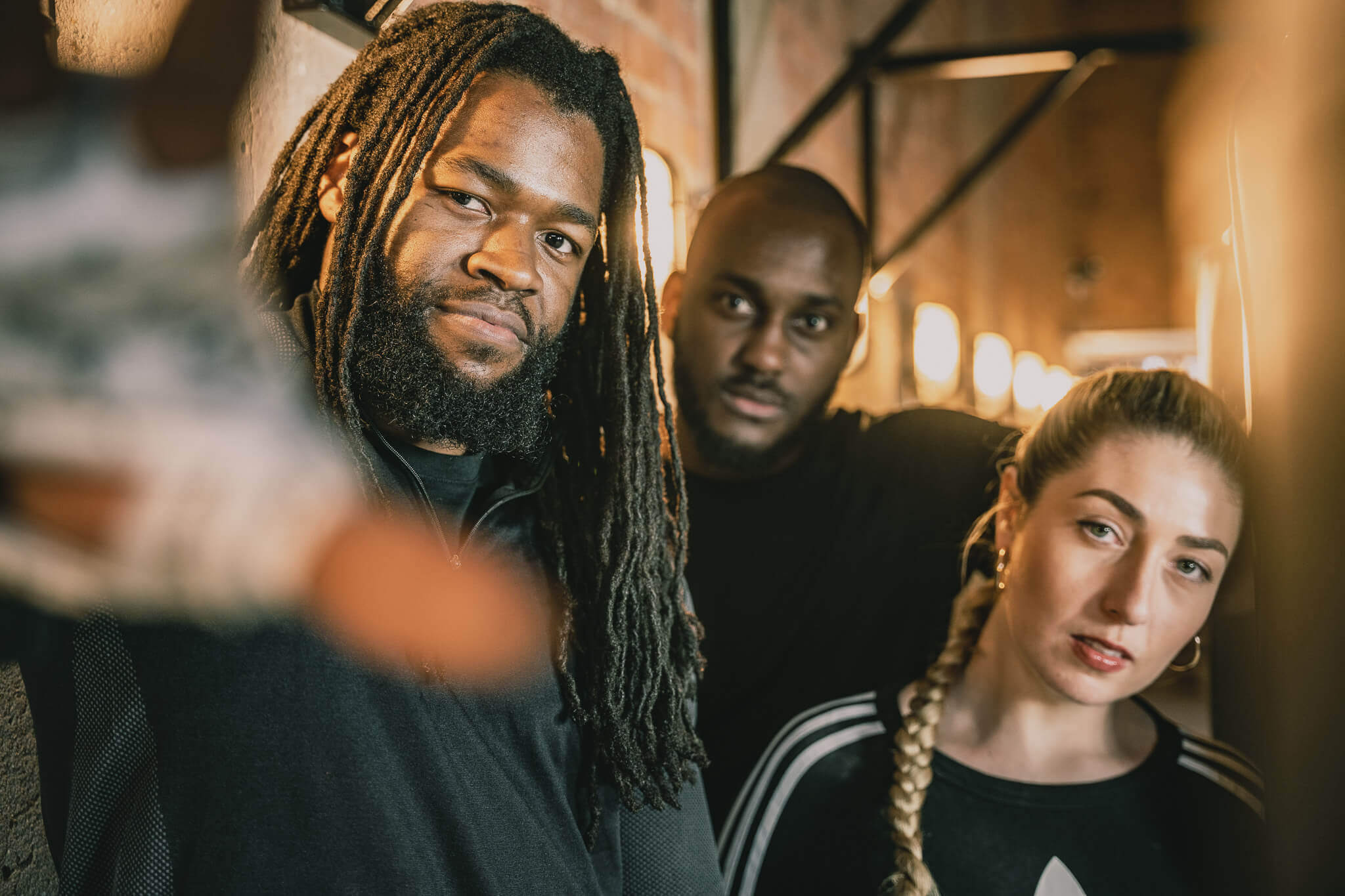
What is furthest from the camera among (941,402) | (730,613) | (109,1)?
(941,402)

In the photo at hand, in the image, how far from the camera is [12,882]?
0.85 metres

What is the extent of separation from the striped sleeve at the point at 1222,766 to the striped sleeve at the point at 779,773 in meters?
0.41

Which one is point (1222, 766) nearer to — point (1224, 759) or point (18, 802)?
point (1224, 759)

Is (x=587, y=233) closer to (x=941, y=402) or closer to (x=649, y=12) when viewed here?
(x=649, y=12)

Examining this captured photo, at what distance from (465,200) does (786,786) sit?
0.92m

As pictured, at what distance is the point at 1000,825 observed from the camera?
126 centimetres

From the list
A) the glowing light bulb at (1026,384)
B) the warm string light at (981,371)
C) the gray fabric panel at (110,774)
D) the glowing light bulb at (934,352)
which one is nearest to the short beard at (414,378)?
the gray fabric panel at (110,774)

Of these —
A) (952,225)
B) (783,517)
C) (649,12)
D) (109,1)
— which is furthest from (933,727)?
(952,225)

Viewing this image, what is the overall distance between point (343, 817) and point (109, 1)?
2.54 ft

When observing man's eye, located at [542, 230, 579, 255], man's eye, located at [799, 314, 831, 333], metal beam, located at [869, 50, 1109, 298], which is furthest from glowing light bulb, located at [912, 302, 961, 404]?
man's eye, located at [542, 230, 579, 255]

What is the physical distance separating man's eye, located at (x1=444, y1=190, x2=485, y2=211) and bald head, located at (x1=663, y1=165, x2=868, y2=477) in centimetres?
91

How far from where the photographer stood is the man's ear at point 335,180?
3.12ft

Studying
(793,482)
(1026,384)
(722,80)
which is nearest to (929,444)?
(793,482)

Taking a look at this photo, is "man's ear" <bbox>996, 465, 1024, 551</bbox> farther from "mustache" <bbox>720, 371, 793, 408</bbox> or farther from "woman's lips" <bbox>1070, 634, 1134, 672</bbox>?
"mustache" <bbox>720, 371, 793, 408</bbox>
